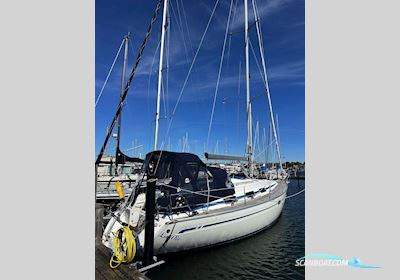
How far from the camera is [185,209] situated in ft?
28.5

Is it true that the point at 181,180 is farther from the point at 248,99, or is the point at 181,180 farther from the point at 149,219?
→ the point at 248,99

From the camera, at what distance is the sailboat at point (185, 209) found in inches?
302

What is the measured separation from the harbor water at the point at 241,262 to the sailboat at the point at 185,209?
34 cm

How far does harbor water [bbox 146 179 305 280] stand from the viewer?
298 inches

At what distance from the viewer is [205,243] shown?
886 centimetres

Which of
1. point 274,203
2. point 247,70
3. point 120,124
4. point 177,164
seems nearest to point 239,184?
point 274,203

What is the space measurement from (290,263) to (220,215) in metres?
2.97

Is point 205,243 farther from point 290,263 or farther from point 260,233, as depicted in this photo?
point 260,233

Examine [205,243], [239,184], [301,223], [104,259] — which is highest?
[239,184]

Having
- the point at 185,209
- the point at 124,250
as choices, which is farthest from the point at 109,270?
the point at 185,209

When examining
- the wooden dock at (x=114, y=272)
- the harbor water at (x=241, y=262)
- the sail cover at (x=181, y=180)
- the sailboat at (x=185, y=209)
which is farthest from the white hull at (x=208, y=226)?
the wooden dock at (x=114, y=272)

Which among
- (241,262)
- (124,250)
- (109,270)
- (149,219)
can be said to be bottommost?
(241,262)

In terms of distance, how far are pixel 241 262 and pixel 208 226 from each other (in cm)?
163

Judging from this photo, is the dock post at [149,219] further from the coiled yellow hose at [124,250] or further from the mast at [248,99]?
the mast at [248,99]
